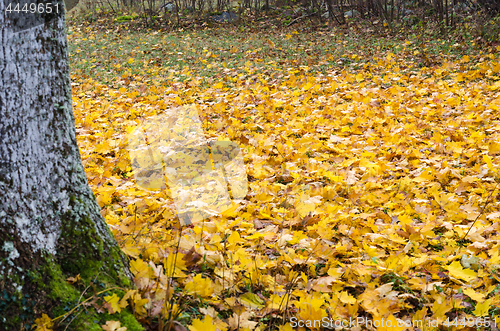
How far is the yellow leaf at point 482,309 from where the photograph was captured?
1562 millimetres

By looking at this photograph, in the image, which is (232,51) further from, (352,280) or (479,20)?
(352,280)

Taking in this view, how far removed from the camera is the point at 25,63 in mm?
1280

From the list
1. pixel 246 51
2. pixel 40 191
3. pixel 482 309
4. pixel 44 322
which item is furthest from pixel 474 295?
pixel 246 51

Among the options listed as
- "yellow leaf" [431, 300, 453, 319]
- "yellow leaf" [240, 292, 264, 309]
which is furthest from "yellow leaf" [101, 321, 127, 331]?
"yellow leaf" [431, 300, 453, 319]

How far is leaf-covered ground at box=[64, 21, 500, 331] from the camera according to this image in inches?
64.4

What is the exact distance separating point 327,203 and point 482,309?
1212mm

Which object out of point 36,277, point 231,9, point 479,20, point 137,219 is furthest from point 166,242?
point 231,9

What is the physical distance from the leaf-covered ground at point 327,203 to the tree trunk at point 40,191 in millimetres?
235

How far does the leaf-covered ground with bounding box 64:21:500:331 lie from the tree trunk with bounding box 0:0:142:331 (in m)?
0.24

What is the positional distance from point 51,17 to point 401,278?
6.50 ft

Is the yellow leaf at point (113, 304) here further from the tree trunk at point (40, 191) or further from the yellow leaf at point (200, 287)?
the yellow leaf at point (200, 287)

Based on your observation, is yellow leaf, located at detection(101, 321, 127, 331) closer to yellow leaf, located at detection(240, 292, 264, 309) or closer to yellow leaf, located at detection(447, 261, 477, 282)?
yellow leaf, located at detection(240, 292, 264, 309)

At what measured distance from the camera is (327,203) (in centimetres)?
263

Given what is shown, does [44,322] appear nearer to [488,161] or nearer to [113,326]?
[113,326]
